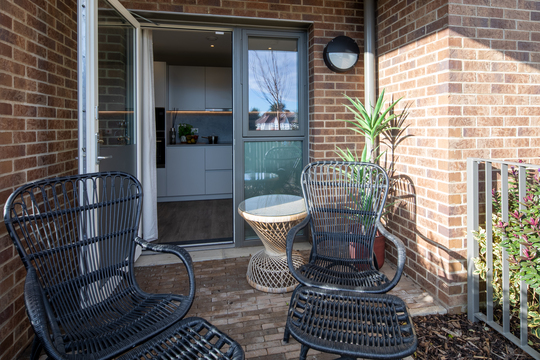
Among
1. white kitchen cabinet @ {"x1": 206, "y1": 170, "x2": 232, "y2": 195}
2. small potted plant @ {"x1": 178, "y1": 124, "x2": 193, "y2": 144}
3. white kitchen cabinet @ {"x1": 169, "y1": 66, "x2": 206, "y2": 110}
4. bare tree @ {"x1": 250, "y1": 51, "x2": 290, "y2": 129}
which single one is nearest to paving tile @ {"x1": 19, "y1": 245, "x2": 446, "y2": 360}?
bare tree @ {"x1": 250, "y1": 51, "x2": 290, "y2": 129}

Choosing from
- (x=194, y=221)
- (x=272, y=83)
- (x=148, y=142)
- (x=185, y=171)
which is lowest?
(x=194, y=221)

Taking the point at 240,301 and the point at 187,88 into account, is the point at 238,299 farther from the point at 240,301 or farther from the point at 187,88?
the point at 187,88

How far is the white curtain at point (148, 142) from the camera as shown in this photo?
367 cm

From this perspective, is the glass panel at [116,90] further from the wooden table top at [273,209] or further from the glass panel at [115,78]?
the wooden table top at [273,209]

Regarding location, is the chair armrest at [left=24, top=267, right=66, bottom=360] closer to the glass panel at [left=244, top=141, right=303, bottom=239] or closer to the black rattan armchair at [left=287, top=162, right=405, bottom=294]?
the black rattan armchair at [left=287, top=162, right=405, bottom=294]

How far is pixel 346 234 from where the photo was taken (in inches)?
92.3

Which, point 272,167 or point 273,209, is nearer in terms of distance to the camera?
point 273,209

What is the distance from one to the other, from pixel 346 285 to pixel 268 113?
2.21 meters

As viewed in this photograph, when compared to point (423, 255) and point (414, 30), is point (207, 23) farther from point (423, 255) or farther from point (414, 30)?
point (423, 255)

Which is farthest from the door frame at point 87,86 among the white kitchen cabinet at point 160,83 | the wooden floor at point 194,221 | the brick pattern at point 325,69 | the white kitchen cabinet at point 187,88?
the white kitchen cabinet at point 187,88

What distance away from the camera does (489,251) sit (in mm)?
2193

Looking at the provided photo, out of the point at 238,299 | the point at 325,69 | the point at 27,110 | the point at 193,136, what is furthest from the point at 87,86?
the point at 193,136

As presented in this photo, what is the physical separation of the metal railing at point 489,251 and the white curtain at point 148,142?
291cm

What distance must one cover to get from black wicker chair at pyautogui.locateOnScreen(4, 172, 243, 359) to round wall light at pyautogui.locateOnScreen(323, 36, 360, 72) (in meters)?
2.33
